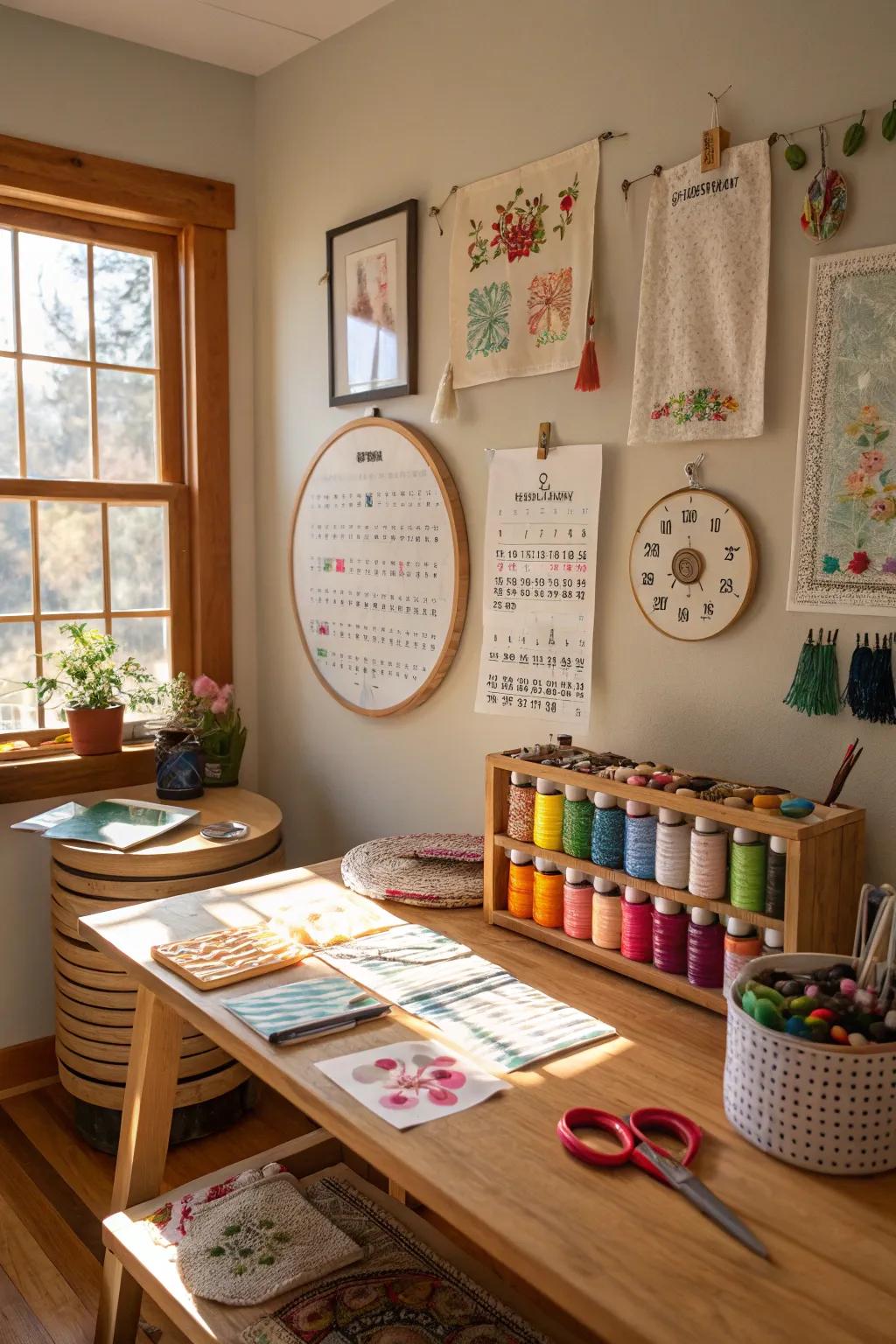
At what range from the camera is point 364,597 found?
2656 mm

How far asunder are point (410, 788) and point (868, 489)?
4.30ft

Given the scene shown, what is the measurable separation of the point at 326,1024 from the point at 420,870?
0.63 meters

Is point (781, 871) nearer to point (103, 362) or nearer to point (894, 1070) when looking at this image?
point (894, 1070)

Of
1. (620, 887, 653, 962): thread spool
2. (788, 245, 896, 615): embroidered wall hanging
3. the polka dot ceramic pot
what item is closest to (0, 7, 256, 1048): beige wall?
(620, 887, 653, 962): thread spool

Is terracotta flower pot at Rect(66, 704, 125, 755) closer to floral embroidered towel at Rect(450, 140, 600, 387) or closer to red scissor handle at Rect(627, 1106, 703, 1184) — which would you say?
floral embroidered towel at Rect(450, 140, 600, 387)

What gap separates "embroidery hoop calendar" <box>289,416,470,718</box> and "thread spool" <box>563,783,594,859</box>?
0.69 m

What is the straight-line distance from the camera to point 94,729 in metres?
2.77

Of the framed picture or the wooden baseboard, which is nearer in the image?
the framed picture

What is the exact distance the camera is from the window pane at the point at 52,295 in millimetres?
2736

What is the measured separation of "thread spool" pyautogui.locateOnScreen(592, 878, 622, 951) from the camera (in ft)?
5.69

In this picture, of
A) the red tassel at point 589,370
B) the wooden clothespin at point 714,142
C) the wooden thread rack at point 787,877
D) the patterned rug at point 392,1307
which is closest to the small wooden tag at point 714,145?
the wooden clothespin at point 714,142

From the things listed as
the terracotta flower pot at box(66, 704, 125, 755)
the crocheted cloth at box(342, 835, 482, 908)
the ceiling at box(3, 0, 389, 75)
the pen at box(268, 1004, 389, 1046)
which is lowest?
the pen at box(268, 1004, 389, 1046)

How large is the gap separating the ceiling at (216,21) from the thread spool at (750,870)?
79.9 inches

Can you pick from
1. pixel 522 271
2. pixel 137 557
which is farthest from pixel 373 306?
pixel 137 557
